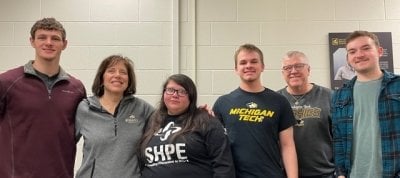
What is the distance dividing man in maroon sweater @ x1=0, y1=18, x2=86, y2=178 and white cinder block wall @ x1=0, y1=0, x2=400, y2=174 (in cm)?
113

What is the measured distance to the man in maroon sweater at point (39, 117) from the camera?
6.29 feet

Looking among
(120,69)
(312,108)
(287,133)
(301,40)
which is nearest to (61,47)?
(120,69)

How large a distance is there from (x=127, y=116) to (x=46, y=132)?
0.44 metres

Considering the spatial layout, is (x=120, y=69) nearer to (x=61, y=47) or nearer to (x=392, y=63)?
(x=61, y=47)

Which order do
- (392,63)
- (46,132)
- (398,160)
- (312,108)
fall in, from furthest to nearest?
1. (392,63)
2. (312,108)
3. (46,132)
4. (398,160)

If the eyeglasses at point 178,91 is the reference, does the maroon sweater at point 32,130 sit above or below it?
below

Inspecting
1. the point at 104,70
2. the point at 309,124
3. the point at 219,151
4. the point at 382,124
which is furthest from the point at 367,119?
the point at 104,70

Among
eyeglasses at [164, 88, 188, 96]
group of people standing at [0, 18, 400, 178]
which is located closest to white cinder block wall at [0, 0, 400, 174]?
group of people standing at [0, 18, 400, 178]

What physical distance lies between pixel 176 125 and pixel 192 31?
1.42 meters

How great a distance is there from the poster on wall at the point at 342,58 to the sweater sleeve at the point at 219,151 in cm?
161

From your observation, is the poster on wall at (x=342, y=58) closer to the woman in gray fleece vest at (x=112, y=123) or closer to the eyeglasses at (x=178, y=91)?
the eyeglasses at (x=178, y=91)

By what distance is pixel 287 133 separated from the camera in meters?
2.06

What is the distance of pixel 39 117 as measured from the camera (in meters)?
A: 1.94

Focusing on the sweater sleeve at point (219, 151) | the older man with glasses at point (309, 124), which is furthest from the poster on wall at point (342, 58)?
Answer: the sweater sleeve at point (219, 151)
